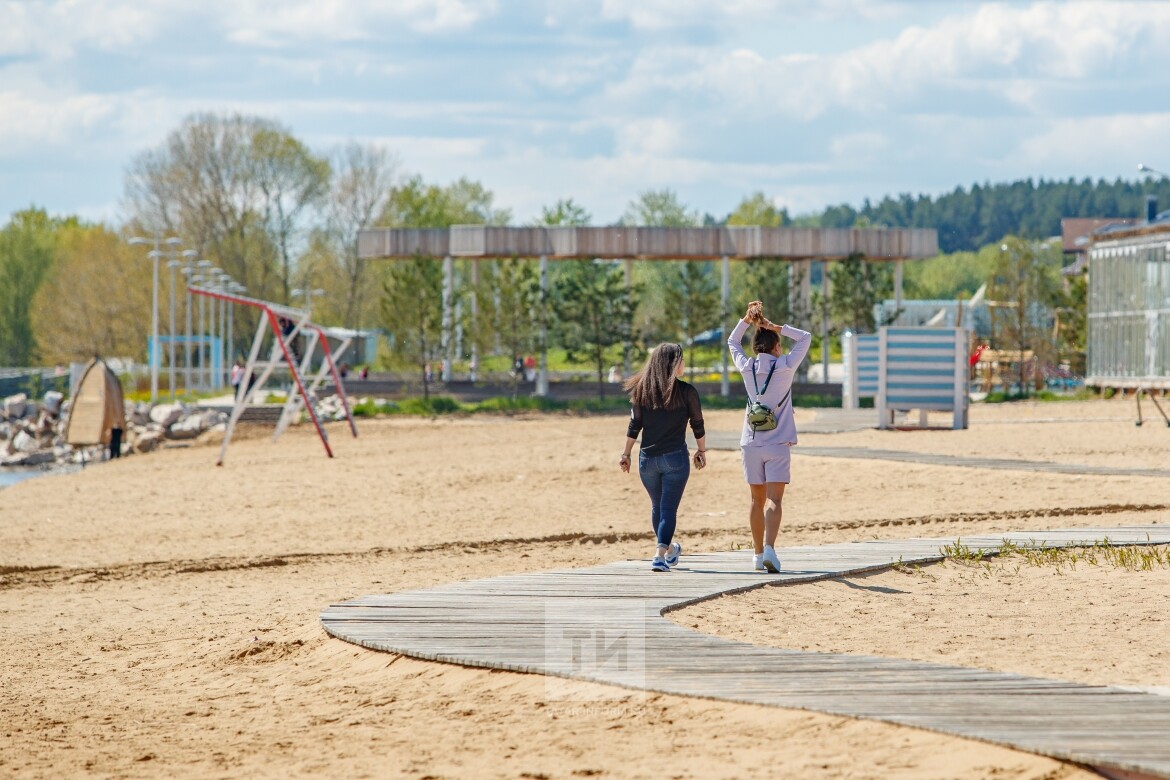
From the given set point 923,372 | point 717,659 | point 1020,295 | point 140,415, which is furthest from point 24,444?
point 717,659

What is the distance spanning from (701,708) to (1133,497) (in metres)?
11.5

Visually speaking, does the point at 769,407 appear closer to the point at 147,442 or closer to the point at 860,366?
the point at 860,366

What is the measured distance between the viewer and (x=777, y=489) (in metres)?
10.9

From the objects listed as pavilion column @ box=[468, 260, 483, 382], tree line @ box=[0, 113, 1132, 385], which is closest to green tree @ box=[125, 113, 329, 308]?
tree line @ box=[0, 113, 1132, 385]

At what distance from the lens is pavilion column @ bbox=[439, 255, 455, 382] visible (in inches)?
1992

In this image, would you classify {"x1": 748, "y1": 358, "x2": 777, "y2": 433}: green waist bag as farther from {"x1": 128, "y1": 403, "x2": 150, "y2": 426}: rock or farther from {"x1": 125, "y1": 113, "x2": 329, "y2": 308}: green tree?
{"x1": 125, "y1": 113, "x2": 329, "y2": 308}: green tree

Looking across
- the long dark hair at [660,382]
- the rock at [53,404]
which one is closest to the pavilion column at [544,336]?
the rock at [53,404]

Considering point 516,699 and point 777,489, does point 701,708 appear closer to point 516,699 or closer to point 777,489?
point 516,699

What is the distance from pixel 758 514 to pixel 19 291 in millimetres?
84319

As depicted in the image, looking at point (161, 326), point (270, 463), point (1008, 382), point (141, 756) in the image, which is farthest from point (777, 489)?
point (161, 326)

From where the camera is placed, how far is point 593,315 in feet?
167

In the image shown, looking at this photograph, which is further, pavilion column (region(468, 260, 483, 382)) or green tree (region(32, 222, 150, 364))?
green tree (region(32, 222, 150, 364))

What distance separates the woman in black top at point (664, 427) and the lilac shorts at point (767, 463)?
320mm

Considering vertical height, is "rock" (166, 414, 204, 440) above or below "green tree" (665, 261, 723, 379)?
below
